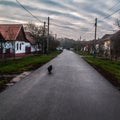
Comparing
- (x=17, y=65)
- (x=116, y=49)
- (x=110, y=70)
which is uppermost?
(x=116, y=49)

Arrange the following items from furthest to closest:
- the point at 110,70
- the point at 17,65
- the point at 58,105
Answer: the point at 17,65 → the point at 110,70 → the point at 58,105

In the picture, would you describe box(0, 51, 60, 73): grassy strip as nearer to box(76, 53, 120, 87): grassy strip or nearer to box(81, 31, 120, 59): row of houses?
box(76, 53, 120, 87): grassy strip

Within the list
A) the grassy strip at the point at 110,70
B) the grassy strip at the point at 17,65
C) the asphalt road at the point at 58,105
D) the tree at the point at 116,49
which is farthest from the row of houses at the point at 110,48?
the asphalt road at the point at 58,105

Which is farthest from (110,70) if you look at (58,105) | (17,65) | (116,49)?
(116,49)

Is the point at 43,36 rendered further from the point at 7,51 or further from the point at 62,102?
the point at 62,102

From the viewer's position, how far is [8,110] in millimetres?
8312

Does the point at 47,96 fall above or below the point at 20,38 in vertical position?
below

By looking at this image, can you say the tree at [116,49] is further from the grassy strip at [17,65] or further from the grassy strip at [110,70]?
the grassy strip at [17,65]

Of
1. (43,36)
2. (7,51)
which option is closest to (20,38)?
(7,51)

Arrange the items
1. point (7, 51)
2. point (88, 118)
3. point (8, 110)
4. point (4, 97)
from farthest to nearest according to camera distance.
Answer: point (7, 51) < point (4, 97) < point (8, 110) < point (88, 118)

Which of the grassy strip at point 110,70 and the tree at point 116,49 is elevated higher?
the tree at point 116,49

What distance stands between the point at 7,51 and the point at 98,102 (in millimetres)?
36873

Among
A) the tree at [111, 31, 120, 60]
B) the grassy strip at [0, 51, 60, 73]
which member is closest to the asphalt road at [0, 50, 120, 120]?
the grassy strip at [0, 51, 60, 73]

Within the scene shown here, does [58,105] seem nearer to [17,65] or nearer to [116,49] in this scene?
[17,65]
